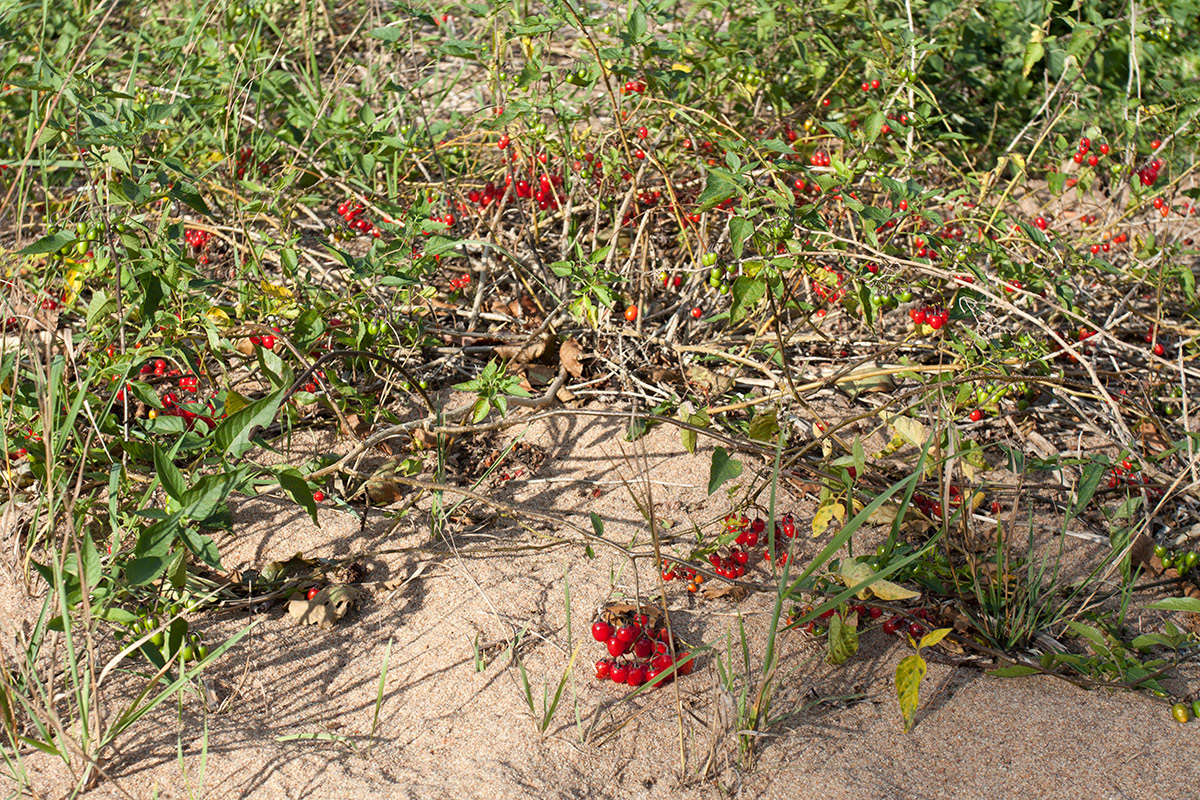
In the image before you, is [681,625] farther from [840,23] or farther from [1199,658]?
[840,23]

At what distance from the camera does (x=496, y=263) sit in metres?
2.96

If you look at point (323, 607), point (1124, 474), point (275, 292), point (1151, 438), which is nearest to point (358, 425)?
point (275, 292)

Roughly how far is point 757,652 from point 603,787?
479 mm

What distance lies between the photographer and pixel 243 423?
160 cm

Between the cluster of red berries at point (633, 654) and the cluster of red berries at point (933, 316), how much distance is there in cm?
Answer: 106

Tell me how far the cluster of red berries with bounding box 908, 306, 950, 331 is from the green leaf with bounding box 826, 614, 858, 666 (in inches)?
33.4

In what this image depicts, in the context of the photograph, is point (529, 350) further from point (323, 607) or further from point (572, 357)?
point (323, 607)

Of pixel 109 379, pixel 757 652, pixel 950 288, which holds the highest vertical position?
pixel 109 379

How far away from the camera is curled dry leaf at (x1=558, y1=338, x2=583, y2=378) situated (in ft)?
8.83

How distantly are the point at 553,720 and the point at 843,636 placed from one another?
602 millimetres

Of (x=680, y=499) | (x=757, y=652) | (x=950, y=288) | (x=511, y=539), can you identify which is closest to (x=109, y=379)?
(x=511, y=539)

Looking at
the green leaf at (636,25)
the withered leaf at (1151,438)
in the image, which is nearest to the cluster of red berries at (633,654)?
the green leaf at (636,25)

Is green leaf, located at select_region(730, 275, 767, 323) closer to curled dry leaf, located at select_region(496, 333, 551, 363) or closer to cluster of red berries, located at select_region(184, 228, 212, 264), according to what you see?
curled dry leaf, located at select_region(496, 333, 551, 363)

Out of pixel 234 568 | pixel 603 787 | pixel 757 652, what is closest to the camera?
pixel 603 787
